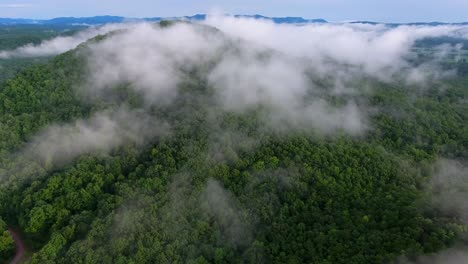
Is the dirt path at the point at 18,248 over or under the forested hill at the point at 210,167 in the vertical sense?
under

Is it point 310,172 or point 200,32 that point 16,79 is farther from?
point 310,172

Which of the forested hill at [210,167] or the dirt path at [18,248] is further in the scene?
the dirt path at [18,248]

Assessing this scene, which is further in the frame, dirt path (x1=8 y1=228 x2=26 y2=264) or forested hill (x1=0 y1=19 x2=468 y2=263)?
dirt path (x1=8 y1=228 x2=26 y2=264)

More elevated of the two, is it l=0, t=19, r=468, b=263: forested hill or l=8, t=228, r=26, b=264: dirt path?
l=0, t=19, r=468, b=263: forested hill

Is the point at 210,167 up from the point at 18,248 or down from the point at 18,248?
up

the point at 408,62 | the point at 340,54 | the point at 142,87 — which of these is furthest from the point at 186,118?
the point at 408,62
